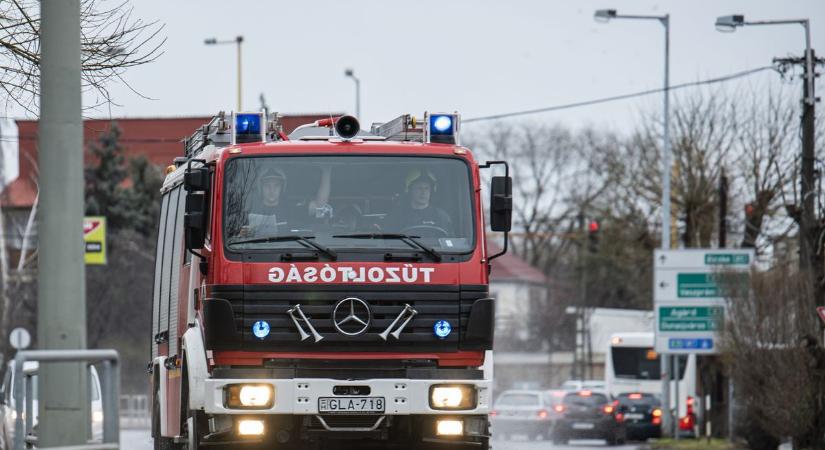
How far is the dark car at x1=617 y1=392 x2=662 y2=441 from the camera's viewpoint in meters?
46.0

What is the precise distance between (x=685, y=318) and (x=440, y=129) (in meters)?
23.0

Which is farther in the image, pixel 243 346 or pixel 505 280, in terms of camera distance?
pixel 505 280

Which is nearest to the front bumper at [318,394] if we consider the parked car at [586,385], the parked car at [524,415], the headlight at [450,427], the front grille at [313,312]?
the headlight at [450,427]

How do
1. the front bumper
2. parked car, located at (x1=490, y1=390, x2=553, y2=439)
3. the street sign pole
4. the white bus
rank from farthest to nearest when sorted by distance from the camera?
the white bus < parked car, located at (x1=490, y1=390, x2=553, y2=439) < the street sign pole < the front bumper

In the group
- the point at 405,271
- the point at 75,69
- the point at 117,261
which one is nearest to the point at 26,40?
the point at 405,271

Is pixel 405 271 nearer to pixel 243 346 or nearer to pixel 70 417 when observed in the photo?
pixel 243 346

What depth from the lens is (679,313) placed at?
37.1 meters

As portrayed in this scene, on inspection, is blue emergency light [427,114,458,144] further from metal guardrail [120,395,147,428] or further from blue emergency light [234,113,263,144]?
metal guardrail [120,395,147,428]

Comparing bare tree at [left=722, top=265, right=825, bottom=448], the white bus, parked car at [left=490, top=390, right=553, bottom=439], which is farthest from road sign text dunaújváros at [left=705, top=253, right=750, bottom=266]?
the white bus

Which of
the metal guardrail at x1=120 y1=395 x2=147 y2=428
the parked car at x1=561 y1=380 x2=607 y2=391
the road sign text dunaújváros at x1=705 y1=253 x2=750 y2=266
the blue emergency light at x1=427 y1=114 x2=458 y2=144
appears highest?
the blue emergency light at x1=427 y1=114 x2=458 y2=144

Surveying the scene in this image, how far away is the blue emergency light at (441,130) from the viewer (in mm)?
14828

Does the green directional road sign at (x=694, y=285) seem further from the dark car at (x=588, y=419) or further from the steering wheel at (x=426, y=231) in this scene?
the steering wheel at (x=426, y=231)

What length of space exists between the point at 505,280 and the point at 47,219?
105 m

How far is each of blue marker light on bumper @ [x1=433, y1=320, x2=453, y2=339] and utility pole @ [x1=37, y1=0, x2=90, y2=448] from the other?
430 cm
